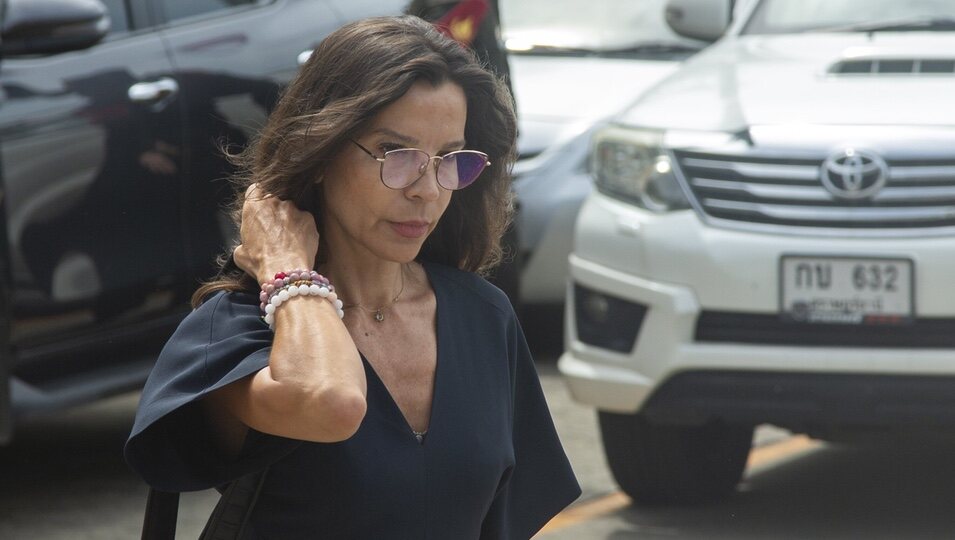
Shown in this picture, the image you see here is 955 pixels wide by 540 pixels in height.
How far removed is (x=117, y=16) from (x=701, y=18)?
6.51 feet

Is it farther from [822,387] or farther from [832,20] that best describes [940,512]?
[832,20]

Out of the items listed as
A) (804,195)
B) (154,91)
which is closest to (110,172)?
(154,91)

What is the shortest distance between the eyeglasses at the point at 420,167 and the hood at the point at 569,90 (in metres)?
5.23

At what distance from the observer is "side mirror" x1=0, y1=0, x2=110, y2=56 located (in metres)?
4.68

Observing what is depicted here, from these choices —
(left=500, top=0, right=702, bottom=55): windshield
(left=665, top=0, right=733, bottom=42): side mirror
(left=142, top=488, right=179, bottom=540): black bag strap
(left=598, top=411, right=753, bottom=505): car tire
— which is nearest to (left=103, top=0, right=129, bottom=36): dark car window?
(left=598, top=411, right=753, bottom=505): car tire

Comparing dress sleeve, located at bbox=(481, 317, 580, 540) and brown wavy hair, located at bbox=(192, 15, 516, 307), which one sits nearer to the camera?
brown wavy hair, located at bbox=(192, 15, 516, 307)

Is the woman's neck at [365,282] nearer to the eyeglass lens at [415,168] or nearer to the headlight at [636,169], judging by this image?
the eyeglass lens at [415,168]

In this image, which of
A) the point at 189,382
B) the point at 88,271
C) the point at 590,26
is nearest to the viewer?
the point at 189,382

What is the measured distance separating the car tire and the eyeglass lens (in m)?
2.70

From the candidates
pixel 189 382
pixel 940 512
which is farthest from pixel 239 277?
pixel 940 512

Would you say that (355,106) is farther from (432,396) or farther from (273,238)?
(432,396)

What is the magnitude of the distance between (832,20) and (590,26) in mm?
2864

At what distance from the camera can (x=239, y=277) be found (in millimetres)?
2336

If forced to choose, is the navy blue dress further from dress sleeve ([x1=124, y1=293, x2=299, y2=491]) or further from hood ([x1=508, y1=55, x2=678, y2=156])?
hood ([x1=508, y1=55, x2=678, y2=156])
